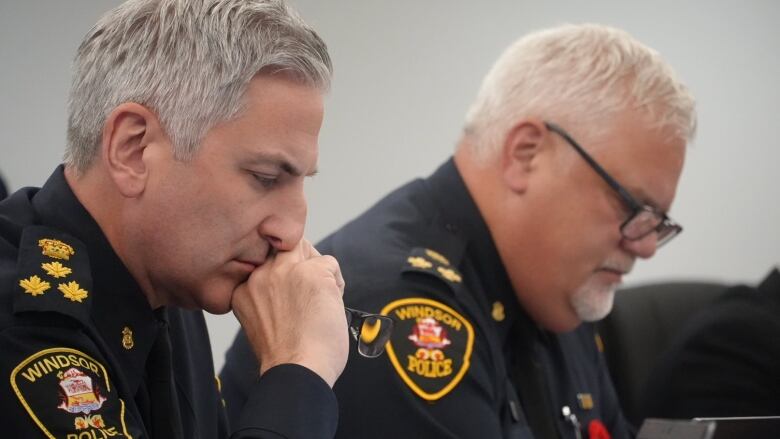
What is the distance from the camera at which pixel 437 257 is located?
1.91 metres

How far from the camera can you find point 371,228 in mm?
1979

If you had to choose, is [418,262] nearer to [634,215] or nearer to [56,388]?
[634,215]

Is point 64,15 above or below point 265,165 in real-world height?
above

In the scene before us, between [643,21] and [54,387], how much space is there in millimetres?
2808

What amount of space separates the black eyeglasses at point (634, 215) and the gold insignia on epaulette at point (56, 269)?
1.02 meters

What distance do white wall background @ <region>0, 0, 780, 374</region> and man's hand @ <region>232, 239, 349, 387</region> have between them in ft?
4.49

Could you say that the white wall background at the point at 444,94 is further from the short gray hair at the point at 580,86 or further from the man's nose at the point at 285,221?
the man's nose at the point at 285,221

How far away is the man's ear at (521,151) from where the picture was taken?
2.04 metres

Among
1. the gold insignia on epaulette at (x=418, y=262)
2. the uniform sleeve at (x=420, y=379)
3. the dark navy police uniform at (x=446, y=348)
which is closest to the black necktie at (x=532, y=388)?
the dark navy police uniform at (x=446, y=348)

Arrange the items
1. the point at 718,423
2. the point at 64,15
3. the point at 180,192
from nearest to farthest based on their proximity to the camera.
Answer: the point at 180,192
the point at 718,423
the point at 64,15

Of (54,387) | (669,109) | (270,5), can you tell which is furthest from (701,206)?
(54,387)

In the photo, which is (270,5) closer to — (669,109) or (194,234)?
(194,234)

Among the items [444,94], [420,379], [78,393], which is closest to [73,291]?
[78,393]

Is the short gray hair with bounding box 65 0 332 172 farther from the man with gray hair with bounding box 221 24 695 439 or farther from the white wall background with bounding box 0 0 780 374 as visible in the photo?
the white wall background with bounding box 0 0 780 374
